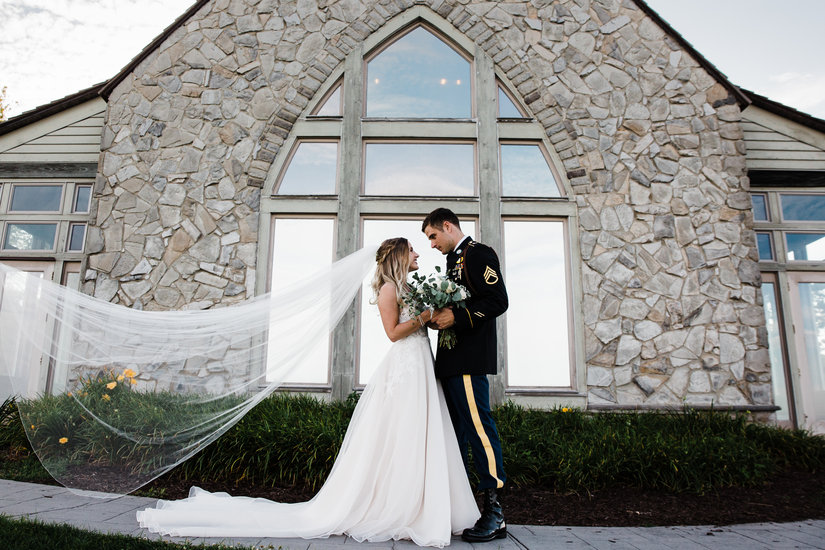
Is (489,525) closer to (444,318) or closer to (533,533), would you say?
(533,533)

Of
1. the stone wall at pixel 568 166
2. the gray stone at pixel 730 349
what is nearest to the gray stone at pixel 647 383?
the stone wall at pixel 568 166

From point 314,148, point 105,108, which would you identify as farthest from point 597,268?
point 105,108

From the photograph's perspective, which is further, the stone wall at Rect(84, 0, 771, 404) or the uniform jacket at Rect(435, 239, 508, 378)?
the stone wall at Rect(84, 0, 771, 404)

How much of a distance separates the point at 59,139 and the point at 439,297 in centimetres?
804

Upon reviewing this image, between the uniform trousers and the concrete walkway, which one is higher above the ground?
the uniform trousers

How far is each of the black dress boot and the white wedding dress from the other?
0.13 meters

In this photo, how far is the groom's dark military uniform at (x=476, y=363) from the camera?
3.52 m

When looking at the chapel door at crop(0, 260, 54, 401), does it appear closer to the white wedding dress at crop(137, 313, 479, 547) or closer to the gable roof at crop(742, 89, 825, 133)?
the white wedding dress at crop(137, 313, 479, 547)

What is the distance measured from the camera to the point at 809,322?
7910 mm

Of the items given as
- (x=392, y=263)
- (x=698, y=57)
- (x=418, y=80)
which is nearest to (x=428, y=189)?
(x=418, y=80)

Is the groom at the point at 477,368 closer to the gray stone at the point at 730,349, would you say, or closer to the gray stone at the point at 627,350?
the gray stone at the point at 627,350

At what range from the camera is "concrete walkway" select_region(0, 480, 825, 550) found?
3.25 meters

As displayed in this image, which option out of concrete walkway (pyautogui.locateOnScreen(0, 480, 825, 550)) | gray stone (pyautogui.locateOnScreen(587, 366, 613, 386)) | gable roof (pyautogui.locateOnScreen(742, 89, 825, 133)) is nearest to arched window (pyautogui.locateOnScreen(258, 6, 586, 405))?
gray stone (pyautogui.locateOnScreen(587, 366, 613, 386))

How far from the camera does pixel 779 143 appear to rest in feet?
26.2
